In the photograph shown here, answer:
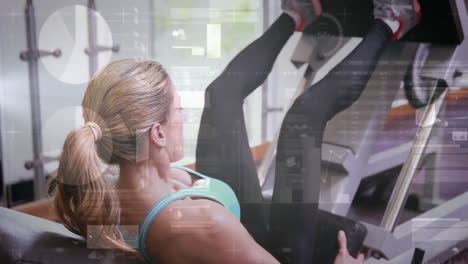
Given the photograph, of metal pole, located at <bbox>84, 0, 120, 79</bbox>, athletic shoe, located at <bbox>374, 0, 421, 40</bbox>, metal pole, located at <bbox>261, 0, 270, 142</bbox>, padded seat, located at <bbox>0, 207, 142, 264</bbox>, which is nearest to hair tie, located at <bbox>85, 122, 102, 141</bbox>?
metal pole, located at <bbox>84, 0, 120, 79</bbox>

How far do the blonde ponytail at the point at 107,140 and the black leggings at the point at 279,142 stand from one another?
0.13 m

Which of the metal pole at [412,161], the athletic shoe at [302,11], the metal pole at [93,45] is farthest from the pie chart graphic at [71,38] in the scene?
the metal pole at [412,161]

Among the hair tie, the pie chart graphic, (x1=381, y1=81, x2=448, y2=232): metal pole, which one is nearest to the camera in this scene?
the hair tie

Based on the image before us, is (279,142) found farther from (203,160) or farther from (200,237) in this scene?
(200,237)

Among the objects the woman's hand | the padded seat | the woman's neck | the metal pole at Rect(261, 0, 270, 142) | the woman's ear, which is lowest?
the woman's hand

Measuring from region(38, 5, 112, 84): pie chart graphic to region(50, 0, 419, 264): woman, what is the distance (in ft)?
0.27

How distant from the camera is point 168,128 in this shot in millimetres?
771

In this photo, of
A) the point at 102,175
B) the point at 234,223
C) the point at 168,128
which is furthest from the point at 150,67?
the point at 234,223

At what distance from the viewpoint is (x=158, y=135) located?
0.76 m

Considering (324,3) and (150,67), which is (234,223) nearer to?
(150,67)

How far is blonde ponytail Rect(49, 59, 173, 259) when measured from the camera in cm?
72

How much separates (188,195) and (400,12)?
0.66m

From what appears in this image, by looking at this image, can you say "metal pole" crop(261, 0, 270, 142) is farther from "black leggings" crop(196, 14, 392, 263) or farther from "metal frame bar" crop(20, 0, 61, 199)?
"metal frame bar" crop(20, 0, 61, 199)

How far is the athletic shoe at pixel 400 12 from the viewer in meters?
0.88
